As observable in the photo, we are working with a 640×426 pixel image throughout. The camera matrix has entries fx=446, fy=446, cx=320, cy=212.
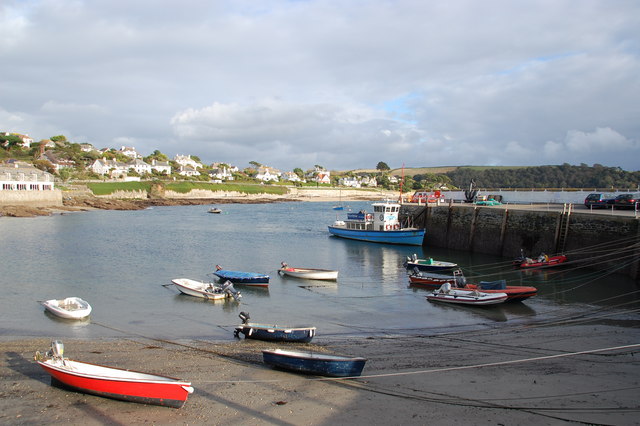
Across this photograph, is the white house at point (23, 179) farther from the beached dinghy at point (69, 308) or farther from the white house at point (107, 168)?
the beached dinghy at point (69, 308)

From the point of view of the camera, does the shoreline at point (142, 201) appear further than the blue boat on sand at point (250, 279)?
Yes

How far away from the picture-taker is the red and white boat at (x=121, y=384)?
33.2 ft

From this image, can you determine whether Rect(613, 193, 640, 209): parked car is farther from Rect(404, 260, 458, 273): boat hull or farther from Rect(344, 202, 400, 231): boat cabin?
Rect(344, 202, 400, 231): boat cabin

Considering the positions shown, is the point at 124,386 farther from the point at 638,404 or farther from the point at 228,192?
the point at 228,192

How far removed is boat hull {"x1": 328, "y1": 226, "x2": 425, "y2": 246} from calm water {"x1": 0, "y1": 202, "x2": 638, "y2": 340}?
32.9 inches

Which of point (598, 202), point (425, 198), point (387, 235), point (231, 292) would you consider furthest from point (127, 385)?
point (425, 198)

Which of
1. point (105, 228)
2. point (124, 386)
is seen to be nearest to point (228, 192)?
point (105, 228)

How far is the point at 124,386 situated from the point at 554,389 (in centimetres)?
1050

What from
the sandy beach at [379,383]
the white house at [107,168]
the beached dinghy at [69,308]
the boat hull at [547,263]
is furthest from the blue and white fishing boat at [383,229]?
the white house at [107,168]

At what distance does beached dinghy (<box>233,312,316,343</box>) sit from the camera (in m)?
15.4

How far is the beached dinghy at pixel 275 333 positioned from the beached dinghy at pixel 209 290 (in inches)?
238

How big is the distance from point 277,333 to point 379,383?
505 centimetres

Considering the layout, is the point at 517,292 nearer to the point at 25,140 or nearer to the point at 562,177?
the point at 562,177

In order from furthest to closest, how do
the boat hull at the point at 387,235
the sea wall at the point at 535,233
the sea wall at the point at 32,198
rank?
the sea wall at the point at 32,198
the boat hull at the point at 387,235
the sea wall at the point at 535,233
